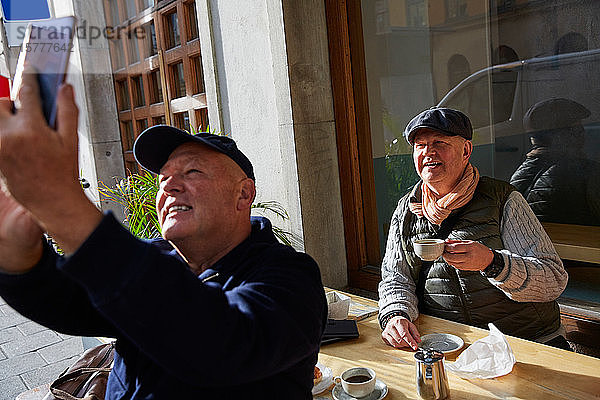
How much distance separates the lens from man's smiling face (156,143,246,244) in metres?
1.38

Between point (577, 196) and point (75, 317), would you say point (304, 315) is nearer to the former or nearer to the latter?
point (75, 317)

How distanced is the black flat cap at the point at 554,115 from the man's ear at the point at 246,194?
234 cm

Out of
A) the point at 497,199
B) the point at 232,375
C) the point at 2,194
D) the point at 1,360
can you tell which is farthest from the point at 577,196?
the point at 1,360

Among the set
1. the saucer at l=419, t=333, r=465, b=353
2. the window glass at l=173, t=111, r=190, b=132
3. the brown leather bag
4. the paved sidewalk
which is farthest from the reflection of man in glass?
the paved sidewalk

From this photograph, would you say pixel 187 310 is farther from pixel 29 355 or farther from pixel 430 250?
pixel 29 355

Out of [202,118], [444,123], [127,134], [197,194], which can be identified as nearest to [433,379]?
[197,194]

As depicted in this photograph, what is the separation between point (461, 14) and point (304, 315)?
2.94m

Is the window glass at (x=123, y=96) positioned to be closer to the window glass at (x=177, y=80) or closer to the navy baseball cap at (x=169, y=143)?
the window glass at (x=177, y=80)

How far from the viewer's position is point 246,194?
1.50 metres

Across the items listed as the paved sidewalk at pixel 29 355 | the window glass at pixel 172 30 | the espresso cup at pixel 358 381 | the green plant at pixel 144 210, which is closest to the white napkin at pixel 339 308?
the espresso cup at pixel 358 381

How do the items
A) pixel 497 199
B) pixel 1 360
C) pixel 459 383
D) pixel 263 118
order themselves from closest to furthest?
pixel 459 383 < pixel 497 199 < pixel 263 118 < pixel 1 360

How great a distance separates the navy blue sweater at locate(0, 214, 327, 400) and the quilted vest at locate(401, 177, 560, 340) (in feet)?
4.20

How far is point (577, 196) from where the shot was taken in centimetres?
321

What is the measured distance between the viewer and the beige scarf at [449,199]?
2.55 metres
